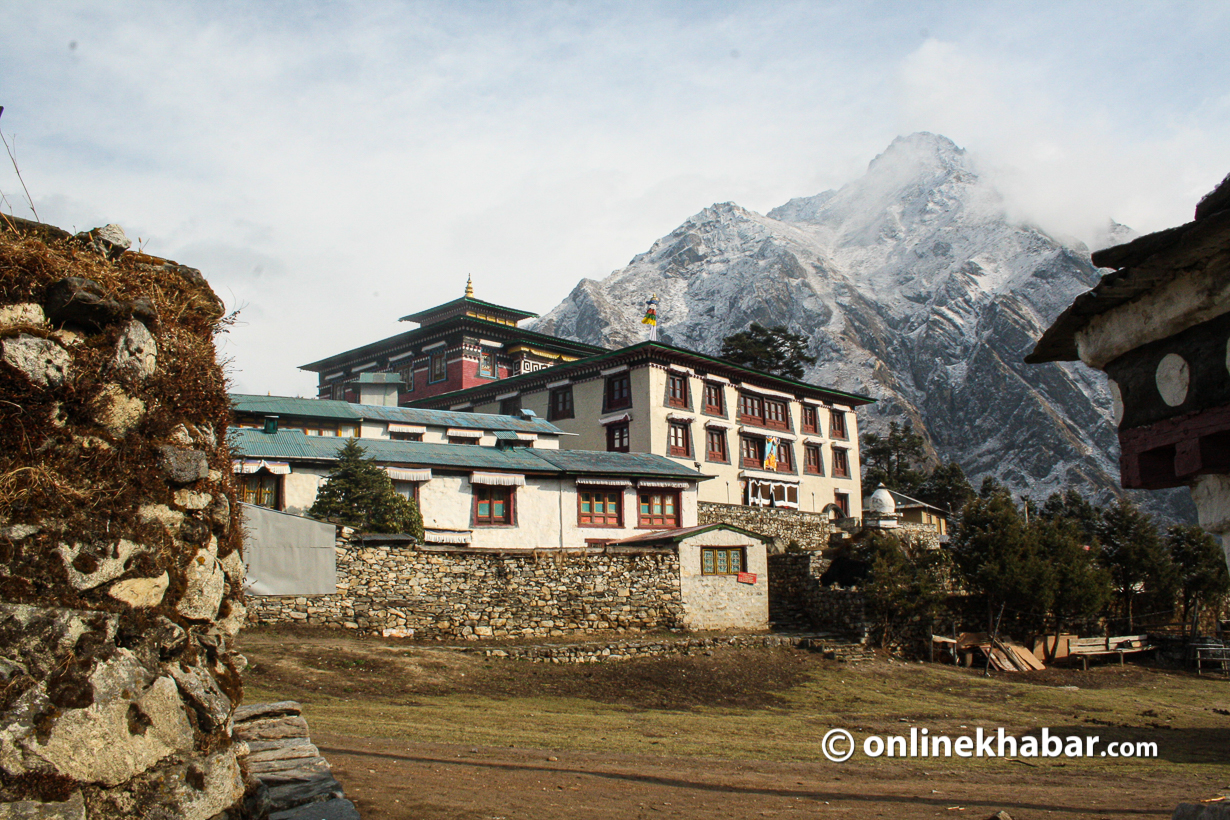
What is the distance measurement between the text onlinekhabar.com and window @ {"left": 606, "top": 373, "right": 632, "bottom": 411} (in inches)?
1242

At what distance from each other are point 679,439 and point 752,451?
7.34 m

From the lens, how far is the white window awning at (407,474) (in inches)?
1198

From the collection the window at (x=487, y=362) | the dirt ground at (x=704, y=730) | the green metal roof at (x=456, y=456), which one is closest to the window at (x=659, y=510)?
the green metal roof at (x=456, y=456)

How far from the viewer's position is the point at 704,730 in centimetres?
1664

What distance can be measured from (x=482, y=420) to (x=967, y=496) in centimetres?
5043

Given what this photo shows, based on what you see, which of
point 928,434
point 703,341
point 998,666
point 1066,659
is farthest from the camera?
point 703,341

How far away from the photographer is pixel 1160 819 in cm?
991

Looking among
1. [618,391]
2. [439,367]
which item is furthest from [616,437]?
[439,367]

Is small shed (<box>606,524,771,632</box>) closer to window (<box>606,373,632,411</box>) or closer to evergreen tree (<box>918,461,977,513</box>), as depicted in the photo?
window (<box>606,373,632,411</box>)

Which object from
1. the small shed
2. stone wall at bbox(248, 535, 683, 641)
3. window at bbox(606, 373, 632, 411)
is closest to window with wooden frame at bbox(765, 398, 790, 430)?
window at bbox(606, 373, 632, 411)

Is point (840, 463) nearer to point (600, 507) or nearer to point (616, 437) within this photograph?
point (616, 437)

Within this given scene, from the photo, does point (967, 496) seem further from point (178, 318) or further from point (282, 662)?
point (178, 318)

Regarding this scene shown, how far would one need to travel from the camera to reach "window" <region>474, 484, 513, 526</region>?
3219cm

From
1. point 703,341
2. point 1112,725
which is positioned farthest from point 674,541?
point 703,341
